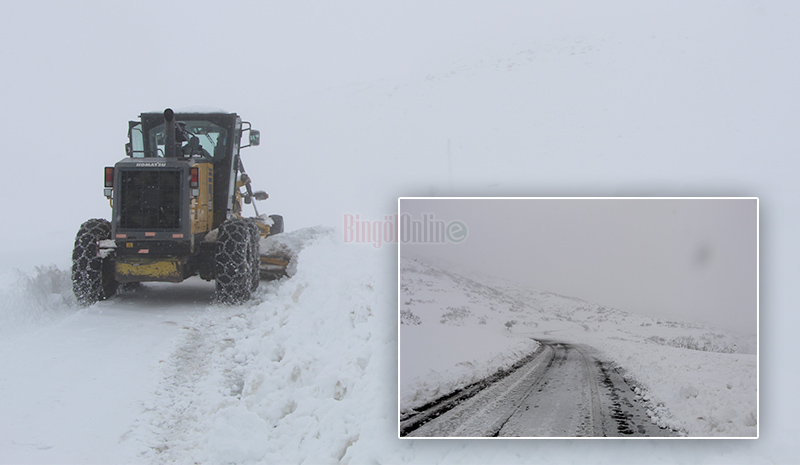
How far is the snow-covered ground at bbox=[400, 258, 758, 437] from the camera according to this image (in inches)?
159

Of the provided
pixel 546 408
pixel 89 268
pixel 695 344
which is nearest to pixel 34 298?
pixel 89 268

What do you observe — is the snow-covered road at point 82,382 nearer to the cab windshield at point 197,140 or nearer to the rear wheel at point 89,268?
the rear wheel at point 89,268

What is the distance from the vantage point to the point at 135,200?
279 inches

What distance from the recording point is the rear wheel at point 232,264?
7277mm

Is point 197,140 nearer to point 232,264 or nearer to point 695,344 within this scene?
point 232,264

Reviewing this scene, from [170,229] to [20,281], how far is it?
1.83 m

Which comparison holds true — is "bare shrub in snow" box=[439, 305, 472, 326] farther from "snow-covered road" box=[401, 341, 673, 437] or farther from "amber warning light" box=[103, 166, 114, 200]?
"amber warning light" box=[103, 166, 114, 200]

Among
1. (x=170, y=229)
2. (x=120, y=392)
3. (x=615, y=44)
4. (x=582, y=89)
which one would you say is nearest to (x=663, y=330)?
(x=120, y=392)

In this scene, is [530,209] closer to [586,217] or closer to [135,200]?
[586,217]

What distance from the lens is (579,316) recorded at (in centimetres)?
424

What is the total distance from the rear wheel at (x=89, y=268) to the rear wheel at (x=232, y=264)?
1399 millimetres

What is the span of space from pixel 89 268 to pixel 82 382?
2748mm

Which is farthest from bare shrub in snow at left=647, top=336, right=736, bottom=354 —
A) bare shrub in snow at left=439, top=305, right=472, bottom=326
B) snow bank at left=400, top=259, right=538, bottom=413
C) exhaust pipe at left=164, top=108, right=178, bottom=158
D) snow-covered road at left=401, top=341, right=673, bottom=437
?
exhaust pipe at left=164, top=108, right=178, bottom=158

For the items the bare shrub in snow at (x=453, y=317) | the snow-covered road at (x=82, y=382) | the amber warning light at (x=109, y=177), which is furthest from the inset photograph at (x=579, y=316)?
the amber warning light at (x=109, y=177)
